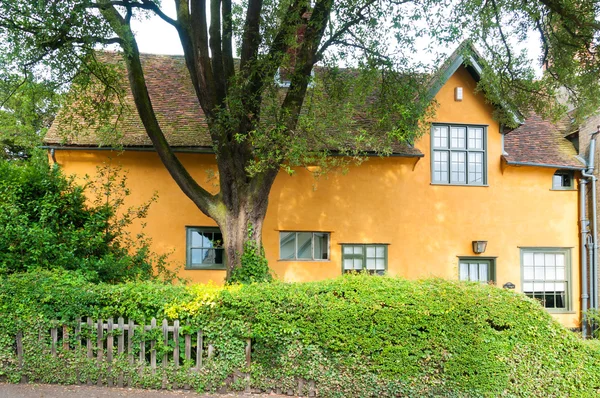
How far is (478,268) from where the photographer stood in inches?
513

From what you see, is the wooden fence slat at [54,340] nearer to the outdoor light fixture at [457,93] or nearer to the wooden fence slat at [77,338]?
the wooden fence slat at [77,338]

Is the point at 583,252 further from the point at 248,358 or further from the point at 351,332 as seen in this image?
the point at 248,358

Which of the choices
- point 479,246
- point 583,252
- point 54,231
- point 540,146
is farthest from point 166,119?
point 583,252

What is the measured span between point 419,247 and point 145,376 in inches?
338

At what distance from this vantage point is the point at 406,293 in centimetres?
690

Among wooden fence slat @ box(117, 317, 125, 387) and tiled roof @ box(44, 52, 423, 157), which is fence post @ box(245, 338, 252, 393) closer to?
wooden fence slat @ box(117, 317, 125, 387)

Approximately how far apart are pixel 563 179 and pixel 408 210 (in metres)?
5.27

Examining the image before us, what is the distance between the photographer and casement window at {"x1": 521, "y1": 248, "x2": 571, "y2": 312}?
42.9 ft

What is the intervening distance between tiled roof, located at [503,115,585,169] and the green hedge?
7.45 m

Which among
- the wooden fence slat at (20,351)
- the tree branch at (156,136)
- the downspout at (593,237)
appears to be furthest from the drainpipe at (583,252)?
the wooden fence slat at (20,351)

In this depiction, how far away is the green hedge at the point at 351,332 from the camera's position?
6.68m

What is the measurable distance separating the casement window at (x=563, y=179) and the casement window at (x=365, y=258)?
5.95m

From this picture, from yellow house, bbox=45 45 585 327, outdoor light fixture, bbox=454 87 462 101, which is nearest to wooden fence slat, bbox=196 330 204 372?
yellow house, bbox=45 45 585 327

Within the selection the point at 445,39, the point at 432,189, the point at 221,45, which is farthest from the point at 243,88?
the point at 432,189
